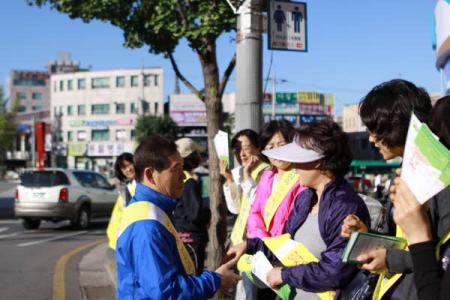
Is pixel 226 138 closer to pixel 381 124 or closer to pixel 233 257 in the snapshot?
pixel 233 257

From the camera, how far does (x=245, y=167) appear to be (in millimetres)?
4602

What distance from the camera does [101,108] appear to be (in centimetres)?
7200

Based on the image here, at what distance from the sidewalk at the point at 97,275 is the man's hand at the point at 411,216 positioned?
5.49 m

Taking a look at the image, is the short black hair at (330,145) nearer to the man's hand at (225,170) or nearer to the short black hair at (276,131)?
the short black hair at (276,131)

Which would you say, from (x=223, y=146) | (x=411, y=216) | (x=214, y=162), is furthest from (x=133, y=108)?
(x=411, y=216)

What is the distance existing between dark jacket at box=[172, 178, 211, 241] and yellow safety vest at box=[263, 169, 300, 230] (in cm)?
123

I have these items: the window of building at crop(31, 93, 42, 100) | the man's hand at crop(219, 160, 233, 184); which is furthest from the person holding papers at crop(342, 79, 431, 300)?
the window of building at crop(31, 93, 42, 100)

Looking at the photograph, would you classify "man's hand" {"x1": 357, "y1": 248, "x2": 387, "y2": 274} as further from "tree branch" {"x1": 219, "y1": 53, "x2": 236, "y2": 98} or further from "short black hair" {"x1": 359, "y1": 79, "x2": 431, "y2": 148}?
"tree branch" {"x1": 219, "y1": 53, "x2": 236, "y2": 98}

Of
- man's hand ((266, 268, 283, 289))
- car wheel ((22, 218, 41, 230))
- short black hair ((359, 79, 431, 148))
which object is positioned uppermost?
short black hair ((359, 79, 431, 148))

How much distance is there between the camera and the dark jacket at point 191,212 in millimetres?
4777

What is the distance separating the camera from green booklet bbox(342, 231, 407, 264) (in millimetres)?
1981

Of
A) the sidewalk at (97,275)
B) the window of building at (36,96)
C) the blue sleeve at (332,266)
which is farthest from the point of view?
the window of building at (36,96)

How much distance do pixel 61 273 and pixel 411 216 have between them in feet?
26.2

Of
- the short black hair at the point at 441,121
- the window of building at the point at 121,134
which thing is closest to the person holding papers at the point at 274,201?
the short black hair at the point at 441,121
